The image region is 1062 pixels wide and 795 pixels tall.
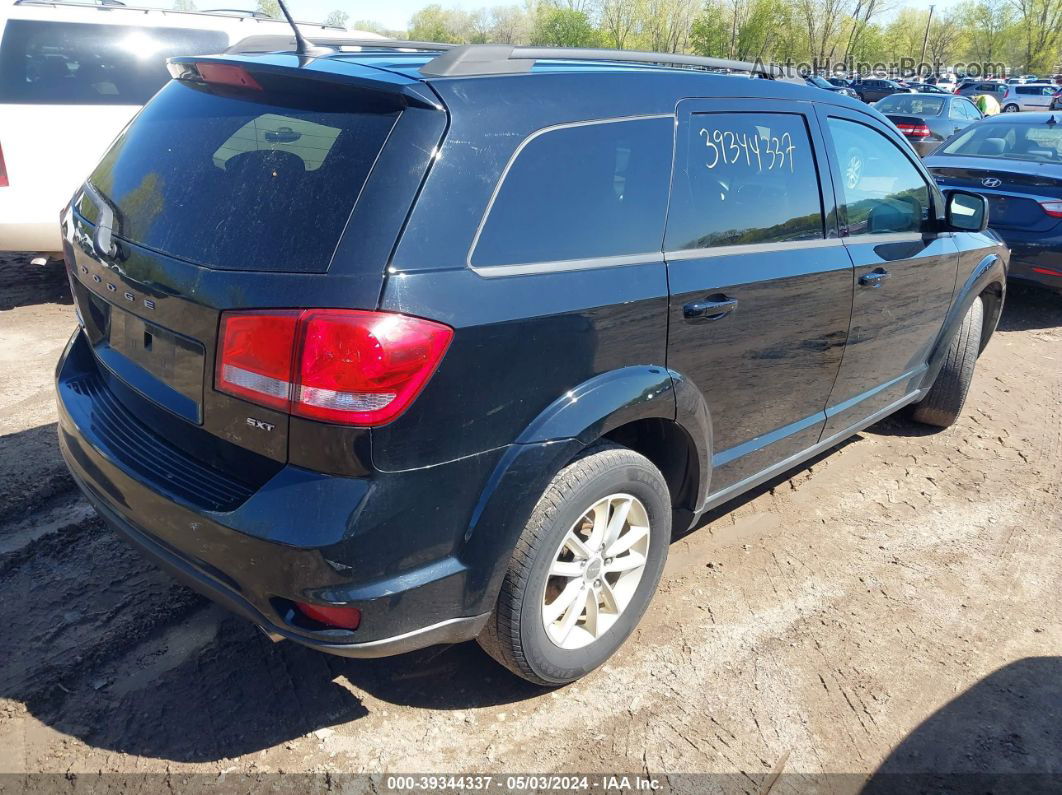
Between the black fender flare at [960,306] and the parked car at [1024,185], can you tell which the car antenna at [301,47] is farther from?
the parked car at [1024,185]

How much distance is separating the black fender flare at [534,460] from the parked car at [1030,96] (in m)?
39.8

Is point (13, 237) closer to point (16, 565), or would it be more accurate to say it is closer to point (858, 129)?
point (16, 565)

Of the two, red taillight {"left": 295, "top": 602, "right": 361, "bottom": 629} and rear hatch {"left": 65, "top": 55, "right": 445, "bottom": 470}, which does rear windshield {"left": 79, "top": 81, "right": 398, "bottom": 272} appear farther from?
red taillight {"left": 295, "top": 602, "right": 361, "bottom": 629}

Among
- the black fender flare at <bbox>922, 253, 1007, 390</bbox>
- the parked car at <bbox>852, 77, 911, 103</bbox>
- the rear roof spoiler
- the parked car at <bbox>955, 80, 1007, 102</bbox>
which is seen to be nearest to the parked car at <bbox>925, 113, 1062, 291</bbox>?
the black fender flare at <bbox>922, 253, 1007, 390</bbox>

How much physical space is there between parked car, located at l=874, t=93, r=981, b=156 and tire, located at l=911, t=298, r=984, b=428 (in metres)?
11.8

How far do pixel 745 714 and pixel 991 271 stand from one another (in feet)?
10.9

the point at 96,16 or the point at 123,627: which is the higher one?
the point at 96,16

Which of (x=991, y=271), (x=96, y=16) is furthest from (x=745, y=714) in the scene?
(x=96, y=16)

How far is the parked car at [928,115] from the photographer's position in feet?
49.9

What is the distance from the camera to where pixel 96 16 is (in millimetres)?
6094

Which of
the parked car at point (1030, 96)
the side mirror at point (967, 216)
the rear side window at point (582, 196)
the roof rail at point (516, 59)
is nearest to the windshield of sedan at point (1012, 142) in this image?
the side mirror at point (967, 216)

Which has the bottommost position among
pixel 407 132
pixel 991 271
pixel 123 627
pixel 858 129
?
pixel 991 271

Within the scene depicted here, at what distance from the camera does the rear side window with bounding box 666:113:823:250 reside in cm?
278

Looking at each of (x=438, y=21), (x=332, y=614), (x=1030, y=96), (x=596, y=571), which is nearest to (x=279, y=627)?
(x=332, y=614)
